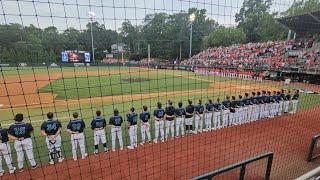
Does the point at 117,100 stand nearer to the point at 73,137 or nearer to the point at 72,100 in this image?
the point at 72,100

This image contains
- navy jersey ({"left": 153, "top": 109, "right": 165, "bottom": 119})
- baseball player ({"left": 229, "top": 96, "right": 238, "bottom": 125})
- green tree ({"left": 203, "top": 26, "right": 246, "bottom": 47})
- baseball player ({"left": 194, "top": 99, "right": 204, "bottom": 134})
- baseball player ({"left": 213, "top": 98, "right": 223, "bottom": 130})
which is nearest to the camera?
navy jersey ({"left": 153, "top": 109, "right": 165, "bottom": 119})

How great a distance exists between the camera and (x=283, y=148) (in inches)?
320

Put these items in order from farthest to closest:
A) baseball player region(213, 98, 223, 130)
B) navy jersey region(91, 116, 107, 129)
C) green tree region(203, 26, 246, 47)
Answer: green tree region(203, 26, 246, 47) → baseball player region(213, 98, 223, 130) → navy jersey region(91, 116, 107, 129)

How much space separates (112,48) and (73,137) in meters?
2.69

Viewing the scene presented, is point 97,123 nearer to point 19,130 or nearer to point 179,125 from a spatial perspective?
point 19,130

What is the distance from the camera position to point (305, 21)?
2520 cm

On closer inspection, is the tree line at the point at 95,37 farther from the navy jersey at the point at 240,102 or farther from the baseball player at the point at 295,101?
the baseball player at the point at 295,101

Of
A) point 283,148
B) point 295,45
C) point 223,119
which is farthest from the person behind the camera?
point 295,45

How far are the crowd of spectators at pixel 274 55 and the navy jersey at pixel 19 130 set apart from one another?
16355mm

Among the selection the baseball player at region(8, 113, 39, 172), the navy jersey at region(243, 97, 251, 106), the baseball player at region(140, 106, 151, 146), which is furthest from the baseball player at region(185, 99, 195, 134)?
the baseball player at region(8, 113, 39, 172)

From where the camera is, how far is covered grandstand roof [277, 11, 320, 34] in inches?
902

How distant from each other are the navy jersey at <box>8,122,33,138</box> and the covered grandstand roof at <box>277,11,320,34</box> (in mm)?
24144

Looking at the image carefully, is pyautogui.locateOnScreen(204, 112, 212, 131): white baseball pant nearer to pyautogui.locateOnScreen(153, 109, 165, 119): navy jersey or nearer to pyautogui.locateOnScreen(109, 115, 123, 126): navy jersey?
pyautogui.locateOnScreen(153, 109, 165, 119): navy jersey

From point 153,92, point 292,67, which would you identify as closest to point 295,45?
point 292,67
